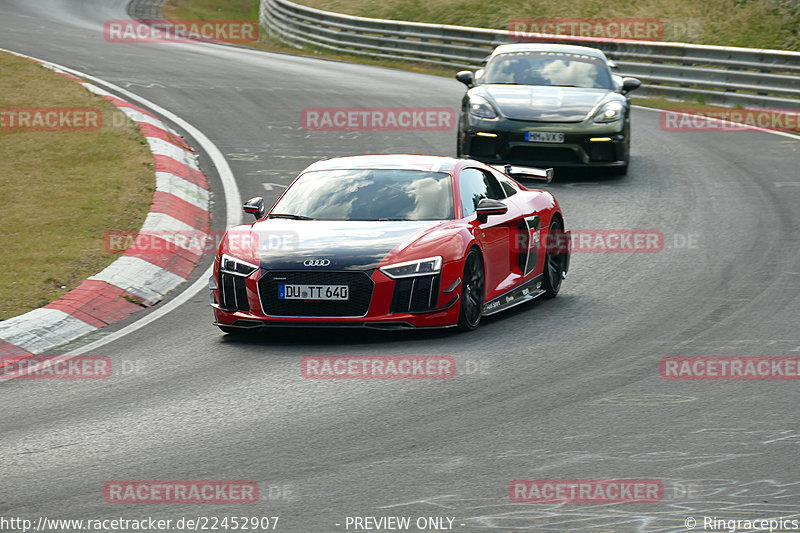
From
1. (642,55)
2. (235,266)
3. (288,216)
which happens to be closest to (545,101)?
(288,216)

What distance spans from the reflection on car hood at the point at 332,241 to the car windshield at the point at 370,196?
0.19 m

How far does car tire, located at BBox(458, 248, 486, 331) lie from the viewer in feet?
29.8

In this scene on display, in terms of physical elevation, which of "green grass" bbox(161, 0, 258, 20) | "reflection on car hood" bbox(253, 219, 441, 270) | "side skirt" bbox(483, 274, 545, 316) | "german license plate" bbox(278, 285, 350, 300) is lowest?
"green grass" bbox(161, 0, 258, 20)

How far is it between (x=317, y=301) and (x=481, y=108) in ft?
26.0

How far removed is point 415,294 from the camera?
28.9 feet

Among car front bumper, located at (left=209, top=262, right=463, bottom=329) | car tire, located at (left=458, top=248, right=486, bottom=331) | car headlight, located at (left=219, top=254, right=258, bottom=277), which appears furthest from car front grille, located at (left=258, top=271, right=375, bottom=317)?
car tire, located at (left=458, top=248, right=486, bottom=331)

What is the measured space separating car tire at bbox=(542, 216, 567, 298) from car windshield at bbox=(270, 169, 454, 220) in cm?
132

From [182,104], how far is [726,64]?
1049 cm

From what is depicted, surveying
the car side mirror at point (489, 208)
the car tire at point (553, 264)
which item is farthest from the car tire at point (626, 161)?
the car side mirror at point (489, 208)

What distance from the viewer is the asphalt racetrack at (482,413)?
559 centimetres

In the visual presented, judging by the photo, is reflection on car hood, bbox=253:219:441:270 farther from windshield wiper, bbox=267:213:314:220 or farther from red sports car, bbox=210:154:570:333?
windshield wiper, bbox=267:213:314:220

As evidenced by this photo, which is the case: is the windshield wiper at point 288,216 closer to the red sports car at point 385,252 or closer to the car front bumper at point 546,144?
the red sports car at point 385,252

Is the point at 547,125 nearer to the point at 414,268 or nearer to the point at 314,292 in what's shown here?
the point at 414,268

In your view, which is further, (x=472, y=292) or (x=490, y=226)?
(x=490, y=226)
